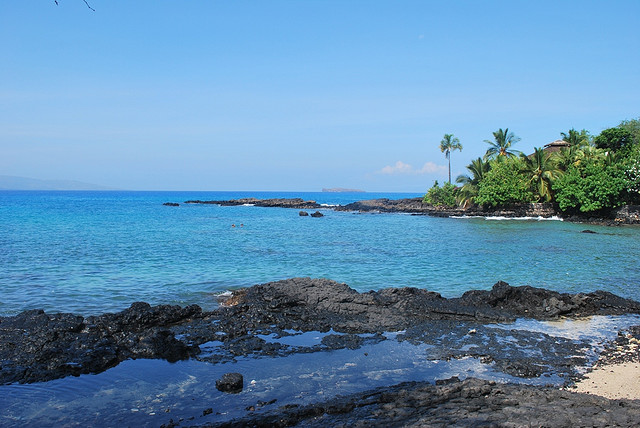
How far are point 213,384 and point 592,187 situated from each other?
165 ft

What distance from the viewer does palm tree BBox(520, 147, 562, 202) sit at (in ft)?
189

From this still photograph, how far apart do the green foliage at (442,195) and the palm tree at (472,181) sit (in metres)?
3.80

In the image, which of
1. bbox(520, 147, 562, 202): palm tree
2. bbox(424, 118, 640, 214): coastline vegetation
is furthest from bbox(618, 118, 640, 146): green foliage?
bbox(520, 147, 562, 202): palm tree

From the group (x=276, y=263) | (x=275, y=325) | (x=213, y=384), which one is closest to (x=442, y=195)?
(x=276, y=263)

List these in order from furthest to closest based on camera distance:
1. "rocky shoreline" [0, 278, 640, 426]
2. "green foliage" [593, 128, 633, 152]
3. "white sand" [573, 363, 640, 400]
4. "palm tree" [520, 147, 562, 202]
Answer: "green foliage" [593, 128, 633, 152]
"palm tree" [520, 147, 562, 202]
"white sand" [573, 363, 640, 400]
"rocky shoreline" [0, 278, 640, 426]

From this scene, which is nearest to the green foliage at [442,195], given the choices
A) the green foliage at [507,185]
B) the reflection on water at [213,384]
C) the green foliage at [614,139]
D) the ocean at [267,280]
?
the green foliage at [507,185]

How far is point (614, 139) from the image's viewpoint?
197 feet

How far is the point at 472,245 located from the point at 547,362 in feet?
72.5

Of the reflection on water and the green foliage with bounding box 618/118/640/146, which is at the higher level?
the green foliage with bounding box 618/118/640/146

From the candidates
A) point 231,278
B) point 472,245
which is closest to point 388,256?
point 472,245

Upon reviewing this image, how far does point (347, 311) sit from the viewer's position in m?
13.5

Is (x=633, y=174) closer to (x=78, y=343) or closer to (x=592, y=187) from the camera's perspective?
(x=592, y=187)

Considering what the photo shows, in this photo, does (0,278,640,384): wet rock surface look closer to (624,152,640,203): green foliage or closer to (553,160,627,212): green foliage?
(624,152,640,203): green foliage

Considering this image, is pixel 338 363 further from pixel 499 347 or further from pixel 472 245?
pixel 472 245
